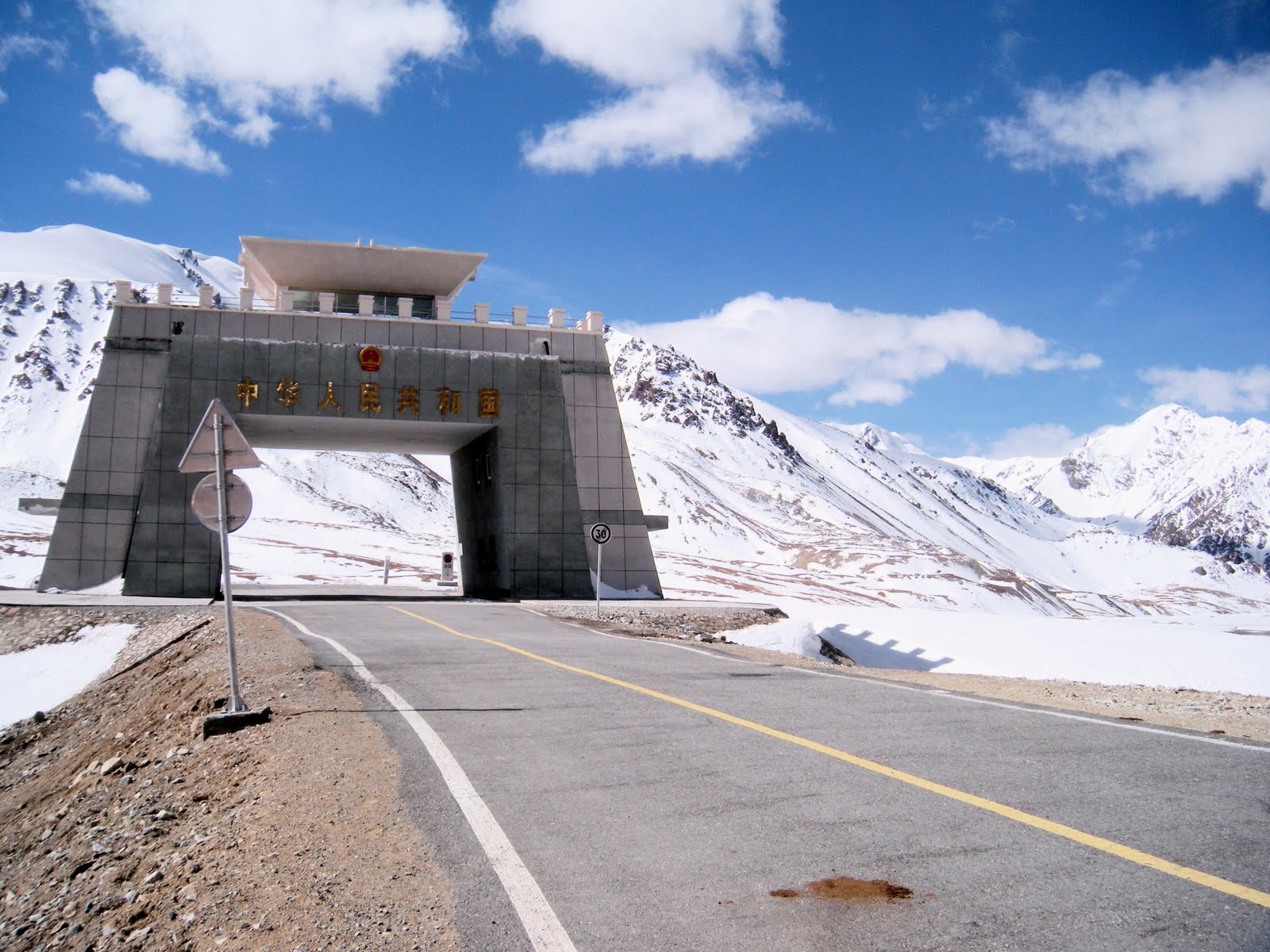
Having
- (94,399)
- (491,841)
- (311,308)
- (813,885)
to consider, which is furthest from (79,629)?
(813,885)

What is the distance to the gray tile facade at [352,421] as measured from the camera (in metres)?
29.3

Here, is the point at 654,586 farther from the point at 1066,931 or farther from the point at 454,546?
the point at 454,546

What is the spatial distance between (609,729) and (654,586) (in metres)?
25.2

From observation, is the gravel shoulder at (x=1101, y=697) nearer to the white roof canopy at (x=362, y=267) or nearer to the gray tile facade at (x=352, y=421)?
the gray tile facade at (x=352, y=421)

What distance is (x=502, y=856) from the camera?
4.86 metres

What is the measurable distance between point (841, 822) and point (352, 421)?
28.2 m

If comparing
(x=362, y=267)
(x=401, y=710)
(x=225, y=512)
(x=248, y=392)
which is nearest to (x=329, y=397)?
(x=248, y=392)

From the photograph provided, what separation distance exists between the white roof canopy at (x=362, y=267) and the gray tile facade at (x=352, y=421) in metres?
3.27

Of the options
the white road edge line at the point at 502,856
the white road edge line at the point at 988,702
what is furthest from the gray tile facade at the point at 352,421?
the white road edge line at the point at 502,856

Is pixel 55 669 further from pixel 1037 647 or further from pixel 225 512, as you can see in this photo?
pixel 1037 647

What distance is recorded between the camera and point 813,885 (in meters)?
4.33

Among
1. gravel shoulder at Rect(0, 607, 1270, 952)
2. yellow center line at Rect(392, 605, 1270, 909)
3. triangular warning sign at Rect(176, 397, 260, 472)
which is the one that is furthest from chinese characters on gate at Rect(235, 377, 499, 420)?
yellow center line at Rect(392, 605, 1270, 909)

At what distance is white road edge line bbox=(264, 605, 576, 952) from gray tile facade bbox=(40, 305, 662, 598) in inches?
909

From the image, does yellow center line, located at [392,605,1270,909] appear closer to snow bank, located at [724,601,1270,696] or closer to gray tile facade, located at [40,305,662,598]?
snow bank, located at [724,601,1270,696]
